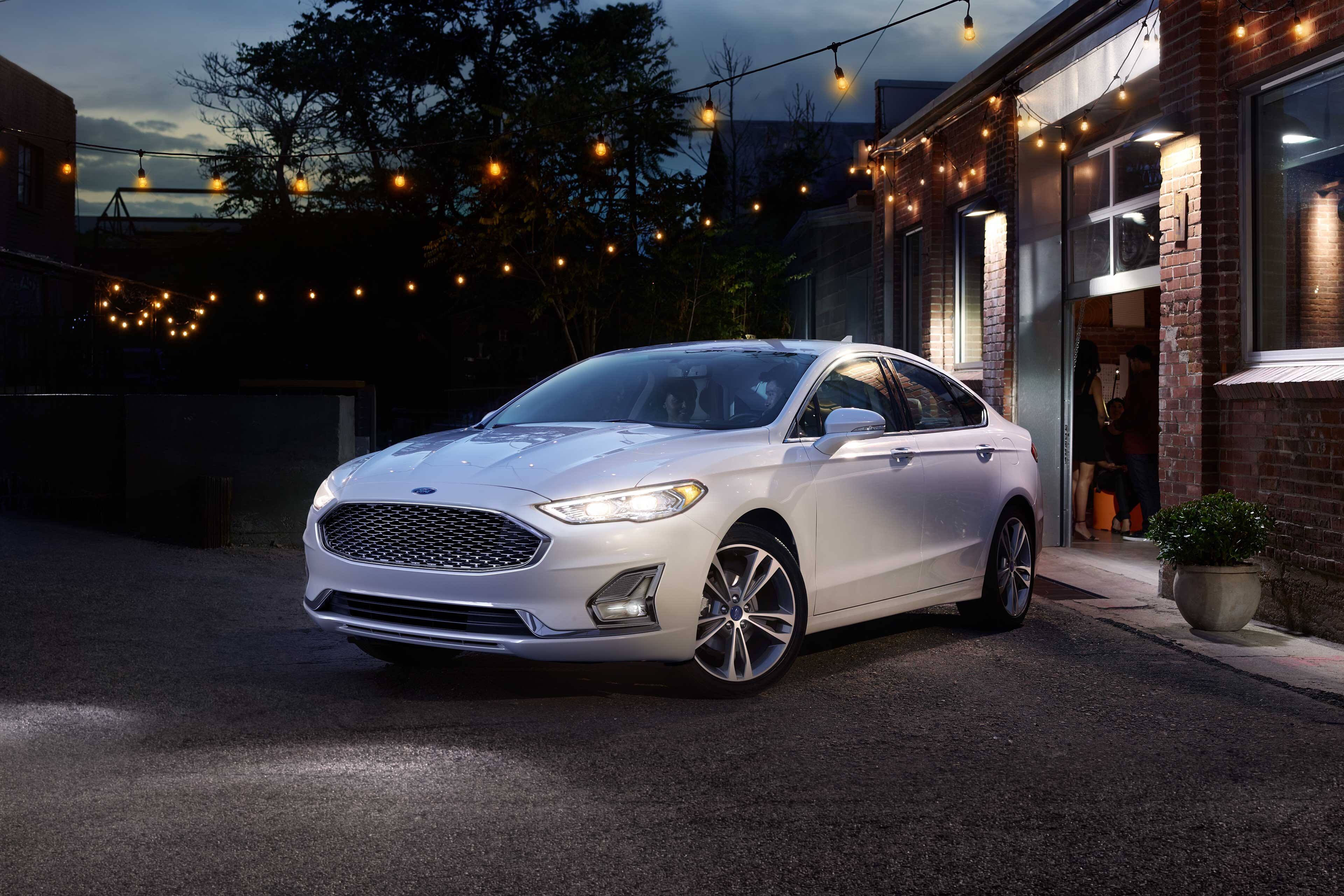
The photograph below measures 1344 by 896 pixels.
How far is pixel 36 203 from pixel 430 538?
29495mm

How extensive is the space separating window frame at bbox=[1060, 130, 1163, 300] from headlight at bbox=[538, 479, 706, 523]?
577cm

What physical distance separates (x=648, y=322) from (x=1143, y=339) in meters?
16.5

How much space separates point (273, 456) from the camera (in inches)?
471

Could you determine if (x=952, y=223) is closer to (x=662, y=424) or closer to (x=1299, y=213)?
(x=1299, y=213)

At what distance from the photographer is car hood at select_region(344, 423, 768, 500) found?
18.0ft

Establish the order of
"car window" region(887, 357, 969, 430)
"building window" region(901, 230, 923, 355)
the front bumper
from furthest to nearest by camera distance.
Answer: "building window" region(901, 230, 923, 355) < "car window" region(887, 357, 969, 430) < the front bumper

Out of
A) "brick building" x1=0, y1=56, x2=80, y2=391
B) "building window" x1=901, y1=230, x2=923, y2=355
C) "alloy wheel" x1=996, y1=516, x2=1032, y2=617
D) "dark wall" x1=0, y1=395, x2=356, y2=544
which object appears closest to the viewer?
"alloy wheel" x1=996, y1=516, x2=1032, y2=617

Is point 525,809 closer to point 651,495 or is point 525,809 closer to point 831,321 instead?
point 651,495

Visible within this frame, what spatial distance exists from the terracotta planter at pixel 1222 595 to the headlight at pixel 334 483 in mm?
4933

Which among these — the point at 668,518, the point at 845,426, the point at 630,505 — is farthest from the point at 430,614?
the point at 845,426

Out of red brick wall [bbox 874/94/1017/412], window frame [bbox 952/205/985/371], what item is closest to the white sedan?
red brick wall [bbox 874/94/1017/412]

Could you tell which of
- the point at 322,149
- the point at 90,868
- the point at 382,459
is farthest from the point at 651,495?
the point at 322,149

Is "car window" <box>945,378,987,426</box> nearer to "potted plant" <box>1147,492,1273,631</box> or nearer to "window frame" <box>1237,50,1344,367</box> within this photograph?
"potted plant" <box>1147,492,1273,631</box>

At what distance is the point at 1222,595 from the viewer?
7.93 metres
